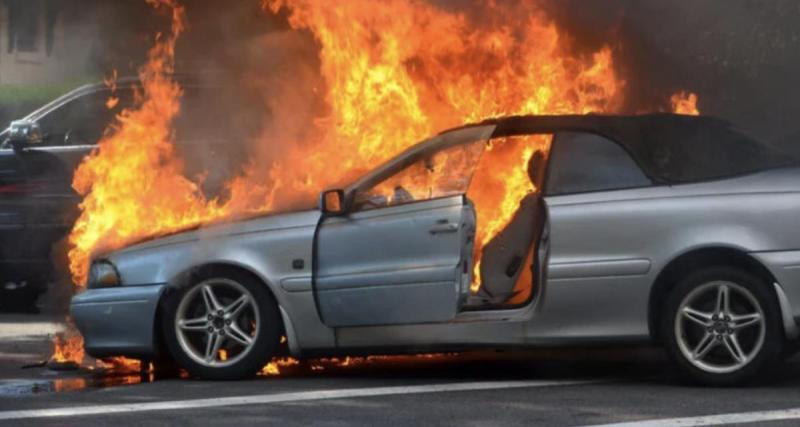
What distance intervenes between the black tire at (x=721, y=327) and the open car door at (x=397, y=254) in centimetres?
118

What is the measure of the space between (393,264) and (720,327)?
183 centimetres

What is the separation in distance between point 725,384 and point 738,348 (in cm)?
21

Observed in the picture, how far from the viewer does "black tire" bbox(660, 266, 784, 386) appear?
9344 mm

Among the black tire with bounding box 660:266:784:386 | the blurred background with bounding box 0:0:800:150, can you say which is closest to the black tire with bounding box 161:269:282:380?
the black tire with bounding box 660:266:784:386

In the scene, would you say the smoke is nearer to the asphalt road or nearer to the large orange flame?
the large orange flame

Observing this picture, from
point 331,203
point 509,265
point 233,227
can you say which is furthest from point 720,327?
point 233,227

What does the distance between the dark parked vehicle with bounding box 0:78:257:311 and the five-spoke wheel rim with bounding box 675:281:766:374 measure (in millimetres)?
5699

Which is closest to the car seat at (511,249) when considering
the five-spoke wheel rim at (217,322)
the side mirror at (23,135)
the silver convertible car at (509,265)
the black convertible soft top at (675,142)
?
the silver convertible car at (509,265)

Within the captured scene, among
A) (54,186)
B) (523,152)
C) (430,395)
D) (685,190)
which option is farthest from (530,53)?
(54,186)

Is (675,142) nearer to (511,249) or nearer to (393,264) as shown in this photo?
(511,249)

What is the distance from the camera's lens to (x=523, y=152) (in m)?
10.4

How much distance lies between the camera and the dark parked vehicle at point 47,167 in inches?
577

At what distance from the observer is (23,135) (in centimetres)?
1479

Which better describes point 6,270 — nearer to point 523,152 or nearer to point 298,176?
point 298,176
